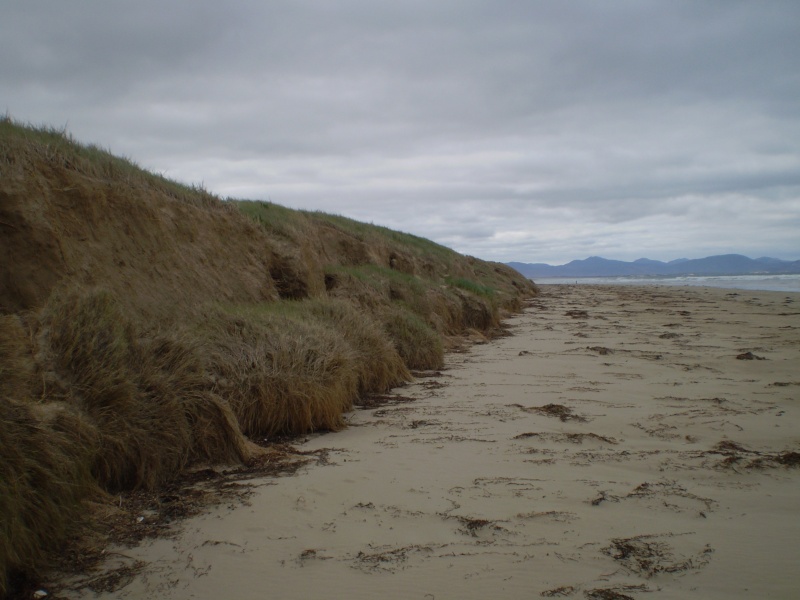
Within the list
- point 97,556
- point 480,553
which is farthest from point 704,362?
point 97,556

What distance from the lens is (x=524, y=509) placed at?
12.2ft

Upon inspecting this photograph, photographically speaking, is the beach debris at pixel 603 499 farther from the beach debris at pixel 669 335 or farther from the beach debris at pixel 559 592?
the beach debris at pixel 669 335

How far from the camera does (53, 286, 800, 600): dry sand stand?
2938 millimetres

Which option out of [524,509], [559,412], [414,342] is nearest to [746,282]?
[414,342]

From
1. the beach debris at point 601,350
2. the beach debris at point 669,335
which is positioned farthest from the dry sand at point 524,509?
the beach debris at point 669,335

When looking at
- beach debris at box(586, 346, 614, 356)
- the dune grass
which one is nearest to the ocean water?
beach debris at box(586, 346, 614, 356)

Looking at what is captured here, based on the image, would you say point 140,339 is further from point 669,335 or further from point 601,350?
point 669,335

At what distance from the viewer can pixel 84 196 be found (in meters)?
6.65

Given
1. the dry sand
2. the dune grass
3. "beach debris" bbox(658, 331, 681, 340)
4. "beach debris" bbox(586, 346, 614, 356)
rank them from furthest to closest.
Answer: "beach debris" bbox(658, 331, 681, 340) < "beach debris" bbox(586, 346, 614, 356) < the dune grass < the dry sand

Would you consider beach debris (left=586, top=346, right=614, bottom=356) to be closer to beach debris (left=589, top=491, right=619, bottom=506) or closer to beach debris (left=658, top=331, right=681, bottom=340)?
beach debris (left=658, top=331, right=681, bottom=340)

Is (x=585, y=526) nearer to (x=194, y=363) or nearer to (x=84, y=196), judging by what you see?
(x=194, y=363)

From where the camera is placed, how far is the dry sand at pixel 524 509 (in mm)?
2938

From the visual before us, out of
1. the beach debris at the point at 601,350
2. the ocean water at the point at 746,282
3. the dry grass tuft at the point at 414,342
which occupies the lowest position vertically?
the beach debris at the point at 601,350

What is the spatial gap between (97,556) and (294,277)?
7.12m
